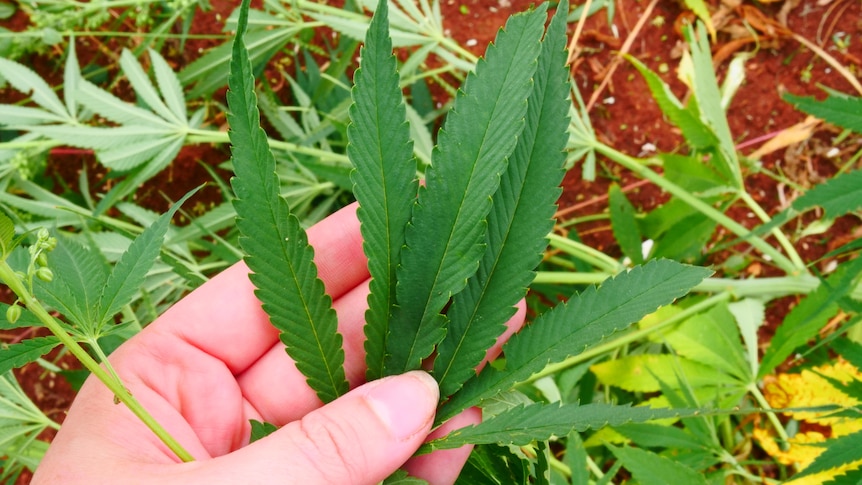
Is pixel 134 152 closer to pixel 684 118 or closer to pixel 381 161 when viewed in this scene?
pixel 381 161

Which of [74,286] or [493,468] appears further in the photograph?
[493,468]

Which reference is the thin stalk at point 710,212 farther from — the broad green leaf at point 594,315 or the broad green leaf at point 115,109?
the broad green leaf at point 115,109

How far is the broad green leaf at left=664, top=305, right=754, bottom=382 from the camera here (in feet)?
3.89

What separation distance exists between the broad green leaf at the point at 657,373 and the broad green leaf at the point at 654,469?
0.56 feet

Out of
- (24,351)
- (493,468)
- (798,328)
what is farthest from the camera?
(798,328)

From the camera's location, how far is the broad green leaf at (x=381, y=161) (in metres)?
0.59

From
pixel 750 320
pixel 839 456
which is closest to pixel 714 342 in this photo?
pixel 750 320

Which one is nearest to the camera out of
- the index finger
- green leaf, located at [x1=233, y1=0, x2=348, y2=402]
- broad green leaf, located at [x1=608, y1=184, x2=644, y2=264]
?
green leaf, located at [x1=233, y1=0, x2=348, y2=402]

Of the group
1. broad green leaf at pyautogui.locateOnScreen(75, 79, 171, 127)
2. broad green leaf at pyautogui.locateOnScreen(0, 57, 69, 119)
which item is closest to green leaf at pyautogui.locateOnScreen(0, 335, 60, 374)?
broad green leaf at pyautogui.locateOnScreen(75, 79, 171, 127)

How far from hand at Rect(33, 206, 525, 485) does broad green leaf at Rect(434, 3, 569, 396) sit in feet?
0.28

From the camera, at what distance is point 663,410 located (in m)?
0.58

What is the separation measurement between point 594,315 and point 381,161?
253 millimetres

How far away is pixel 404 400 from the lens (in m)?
0.69

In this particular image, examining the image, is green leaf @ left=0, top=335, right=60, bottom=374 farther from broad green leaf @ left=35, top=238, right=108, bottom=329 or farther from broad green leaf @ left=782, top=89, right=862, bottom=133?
broad green leaf @ left=782, top=89, right=862, bottom=133
